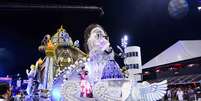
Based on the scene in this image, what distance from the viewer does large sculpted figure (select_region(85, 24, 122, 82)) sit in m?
4.39

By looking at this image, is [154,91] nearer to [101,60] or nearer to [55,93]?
[101,60]

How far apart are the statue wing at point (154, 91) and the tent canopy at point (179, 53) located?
56.0ft

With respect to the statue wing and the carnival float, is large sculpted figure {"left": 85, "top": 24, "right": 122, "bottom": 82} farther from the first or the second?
the statue wing

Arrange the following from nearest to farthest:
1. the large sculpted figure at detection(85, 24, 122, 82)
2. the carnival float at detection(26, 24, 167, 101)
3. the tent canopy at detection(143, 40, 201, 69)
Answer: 1. the carnival float at detection(26, 24, 167, 101)
2. the large sculpted figure at detection(85, 24, 122, 82)
3. the tent canopy at detection(143, 40, 201, 69)

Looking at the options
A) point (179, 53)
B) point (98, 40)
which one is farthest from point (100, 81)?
point (179, 53)

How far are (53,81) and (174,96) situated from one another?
1189 cm

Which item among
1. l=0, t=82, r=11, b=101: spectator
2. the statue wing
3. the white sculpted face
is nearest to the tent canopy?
the white sculpted face

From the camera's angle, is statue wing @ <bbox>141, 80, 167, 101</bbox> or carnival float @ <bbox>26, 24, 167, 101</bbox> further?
carnival float @ <bbox>26, 24, 167, 101</bbox>

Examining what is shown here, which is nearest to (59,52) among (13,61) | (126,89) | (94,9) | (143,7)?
(94,9)

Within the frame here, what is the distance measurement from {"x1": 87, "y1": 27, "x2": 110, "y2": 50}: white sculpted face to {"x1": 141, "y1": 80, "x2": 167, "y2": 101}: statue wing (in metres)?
0.86

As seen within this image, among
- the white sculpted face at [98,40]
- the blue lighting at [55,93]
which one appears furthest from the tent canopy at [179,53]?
the white sculpted face at [98,40]

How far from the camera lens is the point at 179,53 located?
2256 cm

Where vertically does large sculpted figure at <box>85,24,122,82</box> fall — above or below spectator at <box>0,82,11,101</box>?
above

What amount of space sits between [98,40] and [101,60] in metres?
0.30
